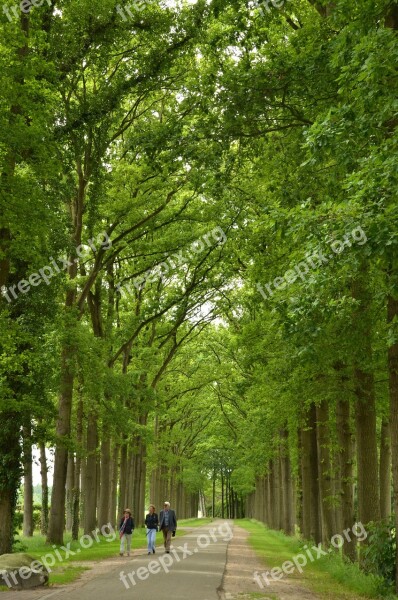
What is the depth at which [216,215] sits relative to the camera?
25531 mm

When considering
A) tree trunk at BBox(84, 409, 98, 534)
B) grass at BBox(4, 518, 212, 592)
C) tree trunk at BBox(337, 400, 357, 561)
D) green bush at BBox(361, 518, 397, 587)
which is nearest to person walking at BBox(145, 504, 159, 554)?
grass at BBox(4, 518, 212, 592)

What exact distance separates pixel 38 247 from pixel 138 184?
33.3 ft

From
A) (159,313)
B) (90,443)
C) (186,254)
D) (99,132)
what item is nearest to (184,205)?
(186,254)

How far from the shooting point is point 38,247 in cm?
1546

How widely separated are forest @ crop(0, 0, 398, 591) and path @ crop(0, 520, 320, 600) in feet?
8.53

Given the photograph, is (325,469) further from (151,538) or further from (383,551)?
(383,551)

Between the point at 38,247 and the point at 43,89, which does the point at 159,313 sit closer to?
the point at 38,247

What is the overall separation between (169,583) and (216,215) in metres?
15.1

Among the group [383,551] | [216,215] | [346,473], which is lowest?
[383,551]

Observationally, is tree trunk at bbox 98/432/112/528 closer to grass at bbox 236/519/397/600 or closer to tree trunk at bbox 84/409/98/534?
tree trunk at bbox 84/409/98/534

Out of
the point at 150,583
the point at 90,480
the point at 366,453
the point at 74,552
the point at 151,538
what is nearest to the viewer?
the point at 150,583


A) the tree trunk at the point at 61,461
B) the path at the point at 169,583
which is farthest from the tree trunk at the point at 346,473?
the tree trunk at the point at 61,461

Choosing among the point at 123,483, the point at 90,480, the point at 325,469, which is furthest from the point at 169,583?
the point at 123,483

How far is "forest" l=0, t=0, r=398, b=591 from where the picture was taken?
1002 cm
